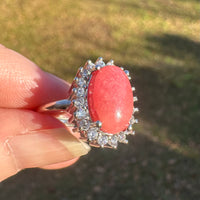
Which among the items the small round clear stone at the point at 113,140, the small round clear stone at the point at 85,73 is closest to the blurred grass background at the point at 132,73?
the small round clear stone at the point at 113,140

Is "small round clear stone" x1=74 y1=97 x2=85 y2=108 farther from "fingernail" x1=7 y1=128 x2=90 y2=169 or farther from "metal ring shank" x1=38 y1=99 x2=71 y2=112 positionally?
"fingernail" x1=7 y1=128 x2=90 y2=169

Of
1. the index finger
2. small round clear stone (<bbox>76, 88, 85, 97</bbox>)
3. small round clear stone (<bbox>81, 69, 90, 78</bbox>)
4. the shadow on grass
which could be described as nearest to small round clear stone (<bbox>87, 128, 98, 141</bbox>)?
small round clear stone (<bbox>76, 88, 85, 97</bbox>)

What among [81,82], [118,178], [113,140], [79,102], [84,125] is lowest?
[118,178]

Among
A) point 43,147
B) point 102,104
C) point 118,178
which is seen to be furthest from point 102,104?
point 118,178

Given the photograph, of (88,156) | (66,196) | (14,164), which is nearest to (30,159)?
(14,164)

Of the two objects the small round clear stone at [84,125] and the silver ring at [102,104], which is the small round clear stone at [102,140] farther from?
the small round clear stone at [84,125]

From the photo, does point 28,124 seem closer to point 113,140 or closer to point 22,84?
point 22,84

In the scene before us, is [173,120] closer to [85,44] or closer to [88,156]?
[88,156]
